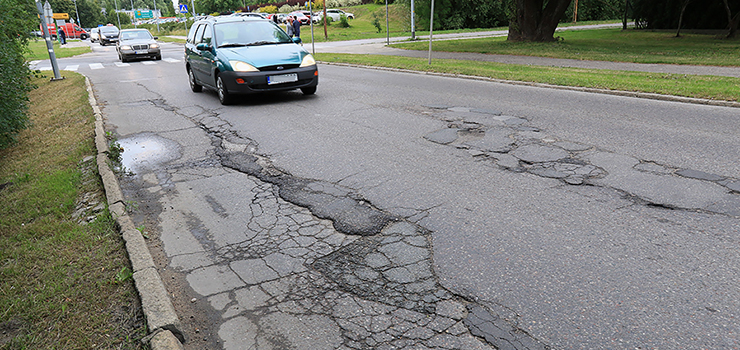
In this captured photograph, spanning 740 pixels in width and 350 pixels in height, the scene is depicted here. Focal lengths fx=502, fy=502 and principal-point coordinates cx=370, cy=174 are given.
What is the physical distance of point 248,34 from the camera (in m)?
11.2

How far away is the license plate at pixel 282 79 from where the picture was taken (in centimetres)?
1012

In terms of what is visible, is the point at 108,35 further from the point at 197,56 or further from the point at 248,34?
the point at 248,34

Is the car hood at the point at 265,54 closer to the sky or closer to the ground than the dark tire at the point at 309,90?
closer to the sky

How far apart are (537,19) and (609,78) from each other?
1412 centimetres

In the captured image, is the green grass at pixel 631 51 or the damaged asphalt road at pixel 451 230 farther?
the green grass at pixel 631 51

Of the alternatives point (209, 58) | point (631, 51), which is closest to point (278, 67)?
point (209, 58)

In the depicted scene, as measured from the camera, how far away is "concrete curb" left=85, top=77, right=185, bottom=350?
2799 millimetres

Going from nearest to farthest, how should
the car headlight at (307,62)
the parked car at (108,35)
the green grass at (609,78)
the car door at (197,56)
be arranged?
the green grass at (609,78) < the car headlight at (307,62) < the car door at (197,56) < the parked car at (108,35)

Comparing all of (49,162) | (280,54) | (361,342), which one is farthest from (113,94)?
(361,342)

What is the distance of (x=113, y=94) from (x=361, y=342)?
1255 cm

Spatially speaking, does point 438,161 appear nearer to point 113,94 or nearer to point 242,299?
point 242,299

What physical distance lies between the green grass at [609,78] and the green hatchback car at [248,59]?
194 inches

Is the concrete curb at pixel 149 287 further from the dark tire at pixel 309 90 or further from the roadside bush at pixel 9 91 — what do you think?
the dark tire at pixel 309 90

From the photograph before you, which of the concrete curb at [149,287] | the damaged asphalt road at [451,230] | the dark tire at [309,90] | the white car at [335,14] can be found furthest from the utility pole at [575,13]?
the concrete curb at [149,287]
